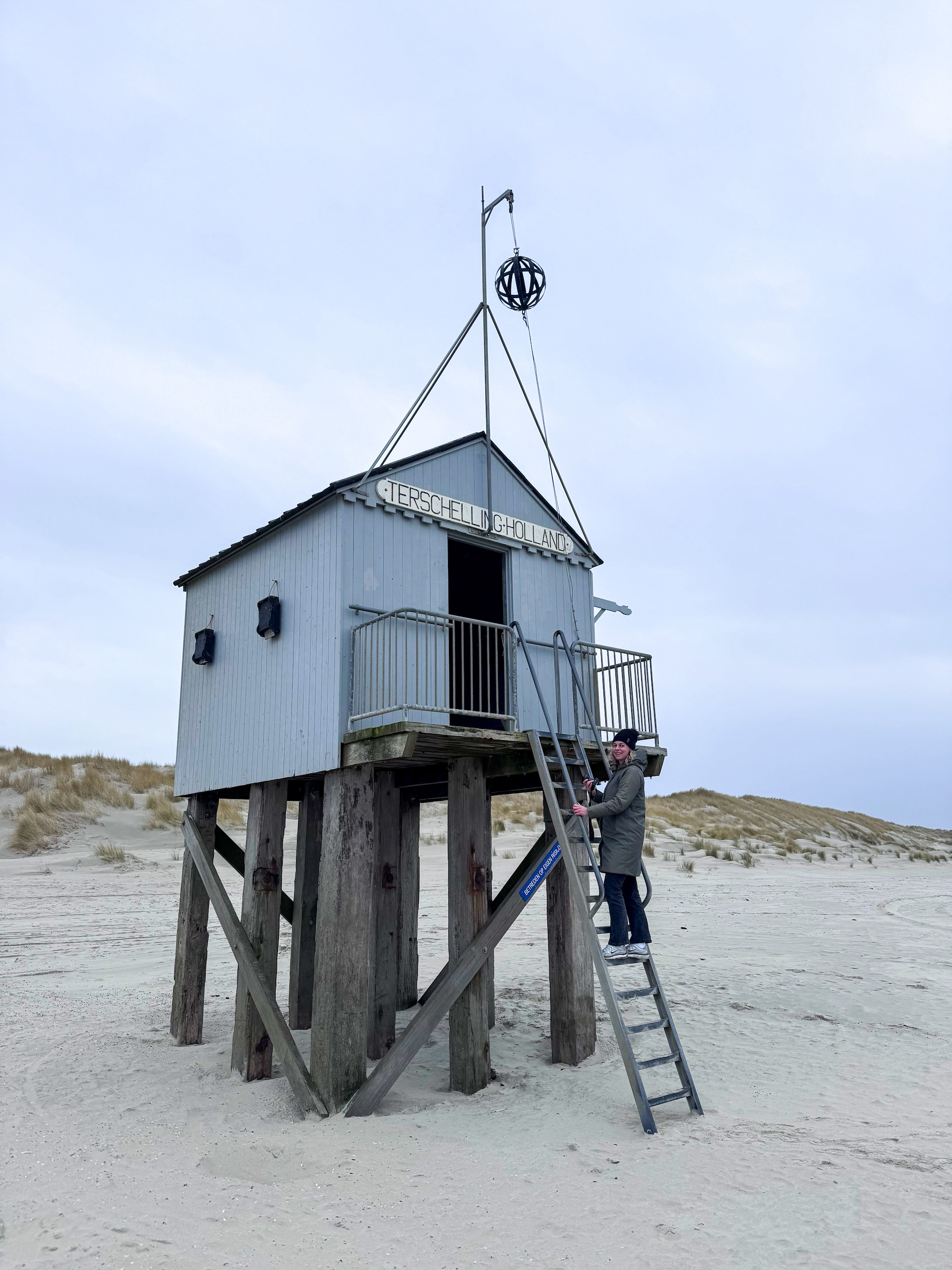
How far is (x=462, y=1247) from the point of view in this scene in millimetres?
5633

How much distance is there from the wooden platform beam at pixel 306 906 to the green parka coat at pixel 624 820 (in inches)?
166

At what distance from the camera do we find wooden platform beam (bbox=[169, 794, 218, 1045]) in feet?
36.3

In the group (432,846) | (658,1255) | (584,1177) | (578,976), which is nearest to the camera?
(658,1255)

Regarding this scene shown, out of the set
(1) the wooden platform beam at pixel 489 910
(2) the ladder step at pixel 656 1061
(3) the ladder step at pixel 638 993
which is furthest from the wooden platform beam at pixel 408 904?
(2) the ladder step at pixel 656 1061

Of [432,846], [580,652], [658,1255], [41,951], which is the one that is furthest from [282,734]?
[432,846]

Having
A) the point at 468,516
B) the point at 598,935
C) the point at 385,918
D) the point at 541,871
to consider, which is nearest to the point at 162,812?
the point at 385,918

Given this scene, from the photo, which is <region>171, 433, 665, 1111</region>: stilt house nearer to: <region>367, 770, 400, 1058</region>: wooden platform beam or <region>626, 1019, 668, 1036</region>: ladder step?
<region>367, 770, 400, 1058</region>: wooden platform beam

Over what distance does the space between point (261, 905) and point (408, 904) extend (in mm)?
2719

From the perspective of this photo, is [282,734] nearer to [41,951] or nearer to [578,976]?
[578,976]

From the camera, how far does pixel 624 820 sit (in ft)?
27.1

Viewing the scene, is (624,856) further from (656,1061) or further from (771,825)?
(771,825)

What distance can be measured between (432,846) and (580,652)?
19.0 meters

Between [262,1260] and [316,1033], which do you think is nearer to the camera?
[262,1260]

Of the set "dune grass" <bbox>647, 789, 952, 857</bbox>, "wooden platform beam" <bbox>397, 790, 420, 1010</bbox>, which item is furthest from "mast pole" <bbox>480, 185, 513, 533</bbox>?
"dune grass" <bbox>647, 789, 952, 857</bbox>
